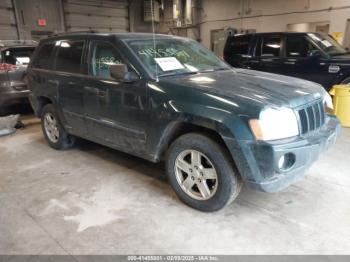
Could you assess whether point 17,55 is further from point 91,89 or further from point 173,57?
point 173,57

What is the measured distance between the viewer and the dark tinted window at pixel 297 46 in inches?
240

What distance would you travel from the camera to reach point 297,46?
6223mm

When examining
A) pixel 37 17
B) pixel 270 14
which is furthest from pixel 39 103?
pixel 270 14

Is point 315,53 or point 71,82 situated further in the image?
point 315,53

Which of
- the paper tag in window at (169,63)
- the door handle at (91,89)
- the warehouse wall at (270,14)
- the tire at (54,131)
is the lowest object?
the tire at (54,131)

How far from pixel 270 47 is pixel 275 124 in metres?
4.99

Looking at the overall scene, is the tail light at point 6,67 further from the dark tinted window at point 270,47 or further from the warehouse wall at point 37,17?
the warehouse wall at point 37,17

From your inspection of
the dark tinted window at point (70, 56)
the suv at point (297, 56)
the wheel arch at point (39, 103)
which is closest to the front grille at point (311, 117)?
the dark tinted window at point (70, 56)

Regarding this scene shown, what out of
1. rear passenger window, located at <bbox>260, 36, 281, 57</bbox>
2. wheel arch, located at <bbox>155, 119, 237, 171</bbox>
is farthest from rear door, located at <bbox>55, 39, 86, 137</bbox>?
rear passenger window, located at <bbox>260, 36, 281, 57</bbox>

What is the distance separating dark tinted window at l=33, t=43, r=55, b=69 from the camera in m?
3.94

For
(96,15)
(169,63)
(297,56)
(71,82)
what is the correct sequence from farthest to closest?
(96,15)
(297,56)
(71,82)
(169,63)

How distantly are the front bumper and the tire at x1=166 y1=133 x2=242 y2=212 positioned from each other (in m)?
0.17

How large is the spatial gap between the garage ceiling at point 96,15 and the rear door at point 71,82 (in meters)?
8.85

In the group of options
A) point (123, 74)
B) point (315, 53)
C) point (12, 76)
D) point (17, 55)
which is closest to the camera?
point (123, 74)
